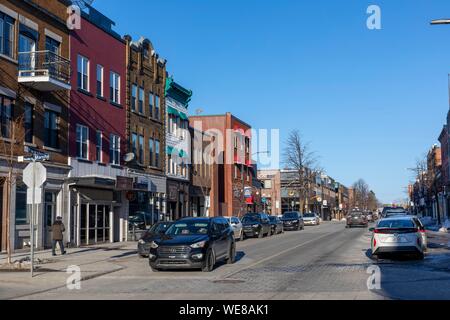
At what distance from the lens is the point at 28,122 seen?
83.3ft

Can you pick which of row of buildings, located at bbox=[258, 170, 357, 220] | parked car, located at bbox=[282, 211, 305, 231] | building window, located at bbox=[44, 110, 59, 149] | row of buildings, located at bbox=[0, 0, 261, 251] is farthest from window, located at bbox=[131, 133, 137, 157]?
row of buildings, located at bbox=[258, 170, 357, 220]

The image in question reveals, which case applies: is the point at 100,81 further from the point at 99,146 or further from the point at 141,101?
the point at 141,101

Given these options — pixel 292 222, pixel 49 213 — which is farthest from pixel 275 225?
pixel 49 213

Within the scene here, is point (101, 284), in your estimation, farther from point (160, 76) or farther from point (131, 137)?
point (160, 76)

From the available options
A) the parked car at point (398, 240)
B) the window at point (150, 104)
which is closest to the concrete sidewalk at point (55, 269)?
the parked car at point (398, 240)

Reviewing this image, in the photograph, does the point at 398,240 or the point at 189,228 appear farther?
the point at 398,240

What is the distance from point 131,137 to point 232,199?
85.8 feet

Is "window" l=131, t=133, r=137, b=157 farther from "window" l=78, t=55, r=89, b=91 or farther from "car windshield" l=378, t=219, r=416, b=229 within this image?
"car windshield" l=378, t=219, r=416, b=229

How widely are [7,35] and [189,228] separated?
12.6 metres

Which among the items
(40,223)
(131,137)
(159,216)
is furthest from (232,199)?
(40,223)

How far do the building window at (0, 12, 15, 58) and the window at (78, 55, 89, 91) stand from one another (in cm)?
565

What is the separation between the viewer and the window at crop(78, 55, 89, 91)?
1188 inches

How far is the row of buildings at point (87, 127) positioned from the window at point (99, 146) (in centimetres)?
6

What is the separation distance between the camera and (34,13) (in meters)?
26.2
